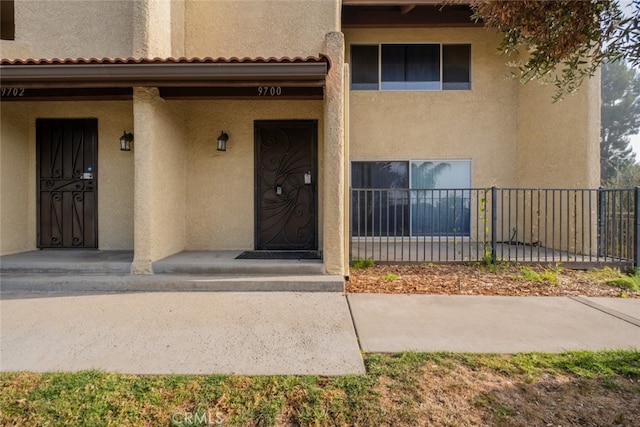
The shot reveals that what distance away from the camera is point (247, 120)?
676cm

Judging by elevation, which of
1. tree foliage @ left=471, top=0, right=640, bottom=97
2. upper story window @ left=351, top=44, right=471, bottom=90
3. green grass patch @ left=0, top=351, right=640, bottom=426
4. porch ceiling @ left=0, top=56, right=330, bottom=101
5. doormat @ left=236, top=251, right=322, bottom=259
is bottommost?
green grass patch @ left=0, top=351, right=640, bottom=426

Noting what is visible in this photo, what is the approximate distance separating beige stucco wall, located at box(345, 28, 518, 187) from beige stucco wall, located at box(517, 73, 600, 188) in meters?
0.39

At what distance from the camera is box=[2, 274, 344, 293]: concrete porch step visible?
4840 mm

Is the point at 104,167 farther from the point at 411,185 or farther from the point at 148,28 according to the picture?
the point at 411,185

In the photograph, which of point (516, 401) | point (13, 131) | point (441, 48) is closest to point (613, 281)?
point (516, 401)

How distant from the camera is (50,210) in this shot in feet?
21.6

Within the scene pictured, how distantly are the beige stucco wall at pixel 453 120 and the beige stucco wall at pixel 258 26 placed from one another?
7.35ft

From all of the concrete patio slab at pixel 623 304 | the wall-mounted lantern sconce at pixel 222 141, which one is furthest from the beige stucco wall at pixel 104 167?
the concrete patio slab at pixel 623 304

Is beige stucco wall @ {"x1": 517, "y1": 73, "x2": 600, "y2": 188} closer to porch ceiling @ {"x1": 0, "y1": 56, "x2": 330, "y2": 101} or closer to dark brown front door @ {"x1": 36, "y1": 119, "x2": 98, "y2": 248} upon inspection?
porch ceiling @ {"x1": 0, "y1": 56, "x2": 330, "y2": 101}

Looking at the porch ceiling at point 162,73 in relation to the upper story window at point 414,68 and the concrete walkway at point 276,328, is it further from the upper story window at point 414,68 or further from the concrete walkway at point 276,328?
the upper story window at point 414,68

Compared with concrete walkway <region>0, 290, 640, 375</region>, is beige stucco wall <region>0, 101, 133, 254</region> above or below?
above

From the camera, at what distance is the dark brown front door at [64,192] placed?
6.61 m

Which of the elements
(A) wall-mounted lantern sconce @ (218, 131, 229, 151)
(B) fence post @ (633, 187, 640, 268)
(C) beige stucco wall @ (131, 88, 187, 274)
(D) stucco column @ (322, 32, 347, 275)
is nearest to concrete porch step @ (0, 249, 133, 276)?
(C) beige stucco wall @ (131, 88, 187, 274)

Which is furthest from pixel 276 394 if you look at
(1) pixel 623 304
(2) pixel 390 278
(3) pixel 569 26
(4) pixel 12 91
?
(4) pixel 12 91
